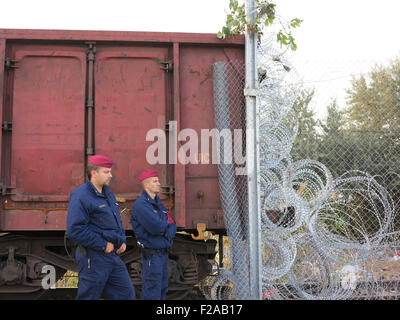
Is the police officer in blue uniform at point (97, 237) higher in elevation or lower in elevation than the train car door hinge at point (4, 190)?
lower

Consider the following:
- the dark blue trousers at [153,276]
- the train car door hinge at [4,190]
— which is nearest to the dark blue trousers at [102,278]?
the dark blue trousers at [153,276]

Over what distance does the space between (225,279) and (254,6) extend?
3.56 m

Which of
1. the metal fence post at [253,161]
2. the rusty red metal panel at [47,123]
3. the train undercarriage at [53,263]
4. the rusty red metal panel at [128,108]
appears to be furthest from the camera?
the train undercarriage at [53,263]

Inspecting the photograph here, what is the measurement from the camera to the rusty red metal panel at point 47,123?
574cm

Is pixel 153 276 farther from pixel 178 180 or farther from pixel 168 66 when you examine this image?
pixel 168 66

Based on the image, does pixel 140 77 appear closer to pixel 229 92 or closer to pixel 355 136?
pixel 229 92

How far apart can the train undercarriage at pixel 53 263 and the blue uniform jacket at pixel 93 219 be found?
5.52ft

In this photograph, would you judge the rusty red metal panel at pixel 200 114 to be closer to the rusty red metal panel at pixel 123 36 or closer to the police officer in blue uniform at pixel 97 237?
the rusty red metal panel at pixel 123 36

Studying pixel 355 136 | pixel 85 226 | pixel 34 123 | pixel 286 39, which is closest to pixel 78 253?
pixel 85 226

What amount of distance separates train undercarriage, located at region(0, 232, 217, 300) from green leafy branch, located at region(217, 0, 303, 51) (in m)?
2.91

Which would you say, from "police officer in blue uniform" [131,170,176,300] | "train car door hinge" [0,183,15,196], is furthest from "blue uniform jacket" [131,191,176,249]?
"train car door hinge" [0,183,15,196]

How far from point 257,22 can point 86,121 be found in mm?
2540

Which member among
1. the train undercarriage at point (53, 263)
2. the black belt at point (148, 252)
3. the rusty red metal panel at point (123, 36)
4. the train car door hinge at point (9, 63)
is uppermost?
the rusty red metal panel at point (123, 36)

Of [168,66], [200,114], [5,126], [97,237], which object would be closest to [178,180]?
[200,114]
